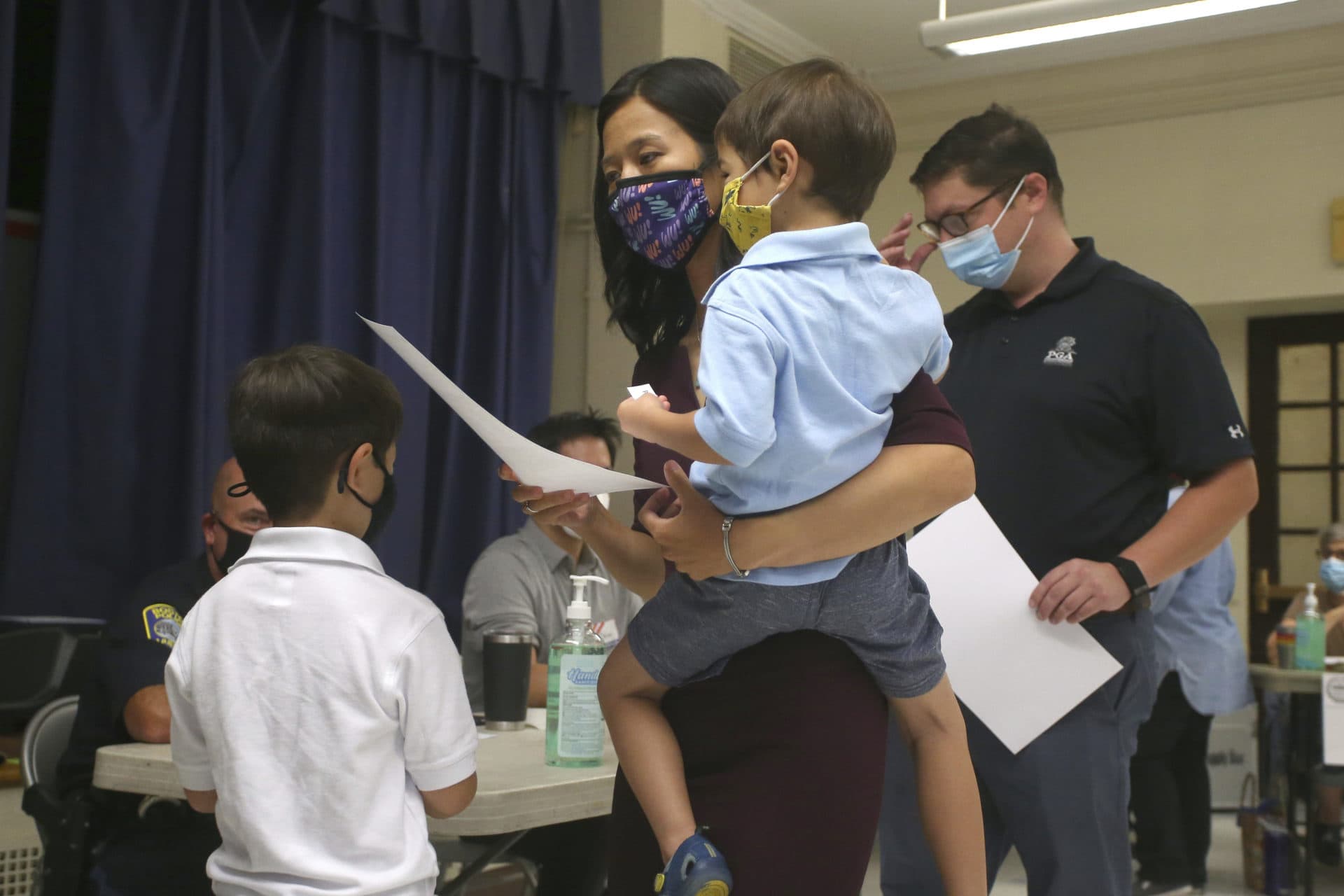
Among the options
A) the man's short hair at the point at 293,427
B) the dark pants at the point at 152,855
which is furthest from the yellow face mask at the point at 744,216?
the dark pants at the point at 152,855

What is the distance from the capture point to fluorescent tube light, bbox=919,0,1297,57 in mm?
3590

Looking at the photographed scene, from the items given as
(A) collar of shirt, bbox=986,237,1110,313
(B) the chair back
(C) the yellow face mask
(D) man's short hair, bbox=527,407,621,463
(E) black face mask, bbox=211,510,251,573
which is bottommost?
(B) the chair back

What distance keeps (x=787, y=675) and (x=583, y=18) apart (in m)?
4.09

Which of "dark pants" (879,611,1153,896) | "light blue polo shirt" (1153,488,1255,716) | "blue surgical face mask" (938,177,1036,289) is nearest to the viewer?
"dark pants" (879,611,1153,896)

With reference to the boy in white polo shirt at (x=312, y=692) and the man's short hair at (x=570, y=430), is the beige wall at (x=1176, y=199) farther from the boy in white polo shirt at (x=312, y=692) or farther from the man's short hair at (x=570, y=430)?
the boy in white polo shirt at (x=312, y=692)

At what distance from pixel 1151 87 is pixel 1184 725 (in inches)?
116

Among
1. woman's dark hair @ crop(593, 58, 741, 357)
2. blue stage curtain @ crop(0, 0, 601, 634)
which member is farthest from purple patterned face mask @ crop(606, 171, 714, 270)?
blue stage curtain @ crop(0, 0, 601, 634)

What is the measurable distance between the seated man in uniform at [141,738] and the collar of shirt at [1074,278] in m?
1.32

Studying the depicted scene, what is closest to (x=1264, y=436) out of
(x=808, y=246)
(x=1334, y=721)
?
(x=1334, y=721)

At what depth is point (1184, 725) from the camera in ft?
14.1

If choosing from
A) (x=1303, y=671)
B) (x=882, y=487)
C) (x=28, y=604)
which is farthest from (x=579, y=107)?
(x=882, y=487)

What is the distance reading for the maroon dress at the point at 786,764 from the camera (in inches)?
38.4

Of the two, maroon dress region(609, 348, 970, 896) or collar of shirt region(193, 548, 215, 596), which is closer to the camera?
maroon dress region(609, 348, 970, 896)

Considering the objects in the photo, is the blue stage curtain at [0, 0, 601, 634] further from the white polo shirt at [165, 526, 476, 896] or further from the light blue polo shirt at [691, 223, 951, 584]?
the light blue polo shirt at [691, 223, 951, 584]
